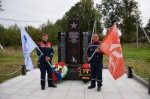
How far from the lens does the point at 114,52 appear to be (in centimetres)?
713

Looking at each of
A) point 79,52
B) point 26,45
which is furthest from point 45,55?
point 79,52

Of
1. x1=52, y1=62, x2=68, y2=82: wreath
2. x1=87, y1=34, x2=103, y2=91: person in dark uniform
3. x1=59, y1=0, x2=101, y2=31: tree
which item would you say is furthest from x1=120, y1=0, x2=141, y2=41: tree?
x1=87, y1=34, x2=103, y2=91: person in dark uniform

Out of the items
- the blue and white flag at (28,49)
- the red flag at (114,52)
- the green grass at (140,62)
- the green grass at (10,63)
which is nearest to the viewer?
the red flag at (114,52)

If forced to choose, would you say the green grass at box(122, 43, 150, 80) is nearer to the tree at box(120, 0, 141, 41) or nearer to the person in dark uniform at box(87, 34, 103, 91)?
the person in dark uniform at box(87, 34, 103, 91)

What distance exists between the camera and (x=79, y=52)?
33.7 feet

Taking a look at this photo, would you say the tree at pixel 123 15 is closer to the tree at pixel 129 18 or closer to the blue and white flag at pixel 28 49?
the tree at pixel 129 18

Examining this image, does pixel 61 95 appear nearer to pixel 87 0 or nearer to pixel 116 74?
pixel 116 74

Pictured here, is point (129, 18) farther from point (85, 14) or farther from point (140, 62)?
point (140, 62)

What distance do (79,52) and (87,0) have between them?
4047 centimetres

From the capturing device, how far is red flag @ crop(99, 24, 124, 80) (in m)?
6.91

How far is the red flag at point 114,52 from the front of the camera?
6.91 meters

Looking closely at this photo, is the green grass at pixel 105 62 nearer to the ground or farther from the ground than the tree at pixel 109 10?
nearer to the ground

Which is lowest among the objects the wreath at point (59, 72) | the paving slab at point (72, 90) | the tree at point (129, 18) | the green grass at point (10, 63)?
the paving slab at point (72, 90)

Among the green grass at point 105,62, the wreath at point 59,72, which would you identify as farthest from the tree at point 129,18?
the wreath at point 59,72
